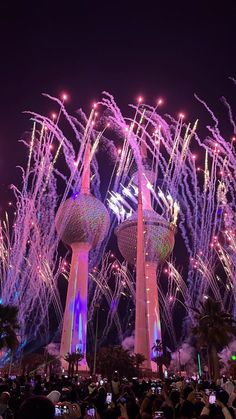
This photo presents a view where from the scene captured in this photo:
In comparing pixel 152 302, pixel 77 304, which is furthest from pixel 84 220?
pixel 152 302

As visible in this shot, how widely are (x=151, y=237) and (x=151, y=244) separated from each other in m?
1.58

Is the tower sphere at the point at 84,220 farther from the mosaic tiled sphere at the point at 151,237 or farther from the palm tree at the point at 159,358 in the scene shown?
the palm tree at the point at 159,358

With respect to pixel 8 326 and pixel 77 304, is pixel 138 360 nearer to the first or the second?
pixel 8 326

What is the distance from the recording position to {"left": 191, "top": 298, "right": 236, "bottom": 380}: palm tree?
152ft

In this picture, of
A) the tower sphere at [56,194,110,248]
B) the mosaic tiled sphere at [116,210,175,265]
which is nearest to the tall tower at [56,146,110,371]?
the tower sphere at [56,194,110,248]

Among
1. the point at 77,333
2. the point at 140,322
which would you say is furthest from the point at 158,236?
the point at 140,322

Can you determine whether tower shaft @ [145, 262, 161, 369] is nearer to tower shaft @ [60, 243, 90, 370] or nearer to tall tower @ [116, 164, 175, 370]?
tall tower @ [116, 164, 175, 370]

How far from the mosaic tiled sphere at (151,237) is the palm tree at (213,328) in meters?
41.5

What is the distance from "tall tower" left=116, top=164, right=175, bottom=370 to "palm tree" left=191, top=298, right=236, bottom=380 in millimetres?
40893

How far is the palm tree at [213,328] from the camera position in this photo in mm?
46406

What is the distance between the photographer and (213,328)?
46750 millimetres

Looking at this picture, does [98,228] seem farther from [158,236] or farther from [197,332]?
[197,332]

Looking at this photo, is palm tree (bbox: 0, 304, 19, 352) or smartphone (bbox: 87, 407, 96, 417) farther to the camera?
palm tree (bbox: 0, 304, 19, 352)

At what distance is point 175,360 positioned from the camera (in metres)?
117
